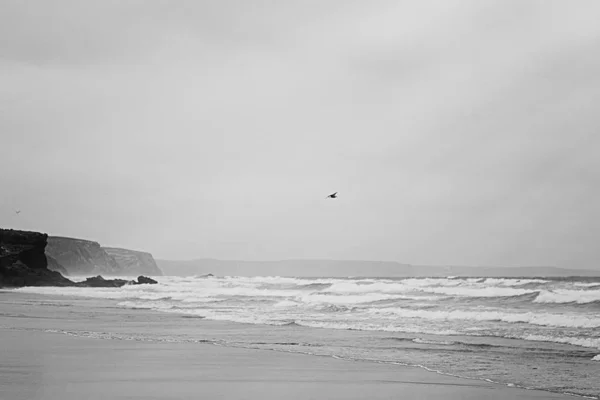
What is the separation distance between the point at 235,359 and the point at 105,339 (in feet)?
14.0

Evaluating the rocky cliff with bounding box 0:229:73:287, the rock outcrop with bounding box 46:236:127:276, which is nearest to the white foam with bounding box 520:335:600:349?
the rocky cliff with bounding box 0:229:73:287

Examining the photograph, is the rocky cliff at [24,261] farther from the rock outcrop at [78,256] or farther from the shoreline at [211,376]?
the rock outcrop at [78,256]

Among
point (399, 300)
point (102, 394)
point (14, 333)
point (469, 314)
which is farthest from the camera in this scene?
point (399, 300)

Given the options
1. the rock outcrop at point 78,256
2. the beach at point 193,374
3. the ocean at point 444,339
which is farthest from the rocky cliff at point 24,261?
the rock outcrop at point 78,256

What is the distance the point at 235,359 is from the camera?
33.3ft

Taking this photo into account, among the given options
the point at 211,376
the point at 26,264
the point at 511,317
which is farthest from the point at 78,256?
the point at 211,376

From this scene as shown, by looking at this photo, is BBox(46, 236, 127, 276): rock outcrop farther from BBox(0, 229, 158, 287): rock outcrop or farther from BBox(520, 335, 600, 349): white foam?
BBox(520, 335, 600, 349): white foam

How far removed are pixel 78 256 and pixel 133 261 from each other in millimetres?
30572

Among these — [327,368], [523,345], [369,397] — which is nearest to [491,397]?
[369,397]

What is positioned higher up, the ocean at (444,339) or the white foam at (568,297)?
the white foam at (568,297)

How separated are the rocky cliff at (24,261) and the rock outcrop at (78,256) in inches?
2250

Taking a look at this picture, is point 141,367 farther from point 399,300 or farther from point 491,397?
point 399,300

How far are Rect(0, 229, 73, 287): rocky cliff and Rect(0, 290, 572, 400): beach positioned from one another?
161 feet

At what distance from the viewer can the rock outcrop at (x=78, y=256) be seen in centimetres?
12150
